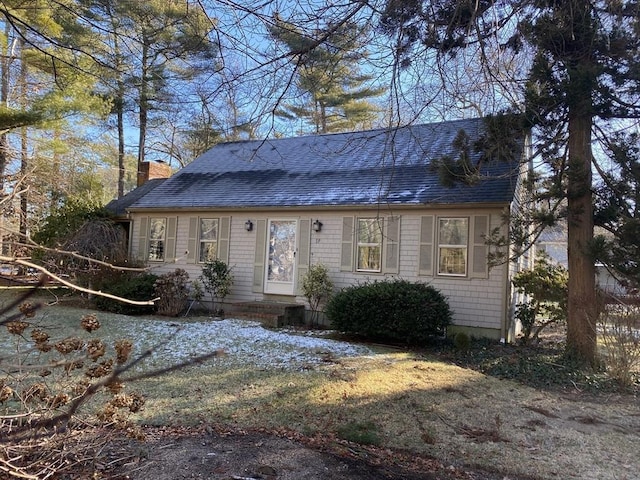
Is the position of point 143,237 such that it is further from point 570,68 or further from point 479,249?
point 570,68

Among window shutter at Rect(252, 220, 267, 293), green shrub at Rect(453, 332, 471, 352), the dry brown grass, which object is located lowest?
the dry brown grass

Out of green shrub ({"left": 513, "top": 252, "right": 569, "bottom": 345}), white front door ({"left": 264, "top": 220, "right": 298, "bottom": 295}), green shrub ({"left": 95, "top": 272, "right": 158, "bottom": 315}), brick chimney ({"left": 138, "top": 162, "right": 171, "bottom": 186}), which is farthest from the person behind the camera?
brick chimney ({"left": 138, "top": 162, "right": 171, "bottom": 186})

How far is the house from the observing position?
31.4 feet

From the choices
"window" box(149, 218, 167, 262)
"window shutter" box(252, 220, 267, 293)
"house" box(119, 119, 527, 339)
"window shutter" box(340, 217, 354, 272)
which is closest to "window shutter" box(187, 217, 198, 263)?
"house" box(119, 119, 527, 339)

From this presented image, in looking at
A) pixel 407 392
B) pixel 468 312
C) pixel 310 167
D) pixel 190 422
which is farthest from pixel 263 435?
pixel 310 167

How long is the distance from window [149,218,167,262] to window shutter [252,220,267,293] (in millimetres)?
3197

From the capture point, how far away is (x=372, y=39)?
4469 millimetres

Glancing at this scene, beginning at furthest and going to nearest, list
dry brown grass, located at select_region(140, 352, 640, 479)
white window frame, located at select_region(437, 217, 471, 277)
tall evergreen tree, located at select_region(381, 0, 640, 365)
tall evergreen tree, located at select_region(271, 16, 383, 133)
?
1. white window frame, located at select_region(437, 217, 471, 277)
2. tall evergreen tree, located at select_region(381, 0, 640, 365)
3. tall evergreen tree, located at select_region(271, 16, 383, 133)
4. dry brown grass, located at select_region(140, 352, 640, 479)

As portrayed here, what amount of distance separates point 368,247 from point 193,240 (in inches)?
198

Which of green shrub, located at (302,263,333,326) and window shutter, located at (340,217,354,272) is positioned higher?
window shutter, located at (340,217,354,272)

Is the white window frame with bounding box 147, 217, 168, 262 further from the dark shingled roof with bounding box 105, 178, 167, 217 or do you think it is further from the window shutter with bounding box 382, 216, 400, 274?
the window shutter with bounding box 382, 216, 400, 274

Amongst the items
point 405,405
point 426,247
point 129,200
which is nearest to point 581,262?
point 426,247

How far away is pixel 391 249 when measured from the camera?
10641mm

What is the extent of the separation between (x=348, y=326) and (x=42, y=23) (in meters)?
7.37
